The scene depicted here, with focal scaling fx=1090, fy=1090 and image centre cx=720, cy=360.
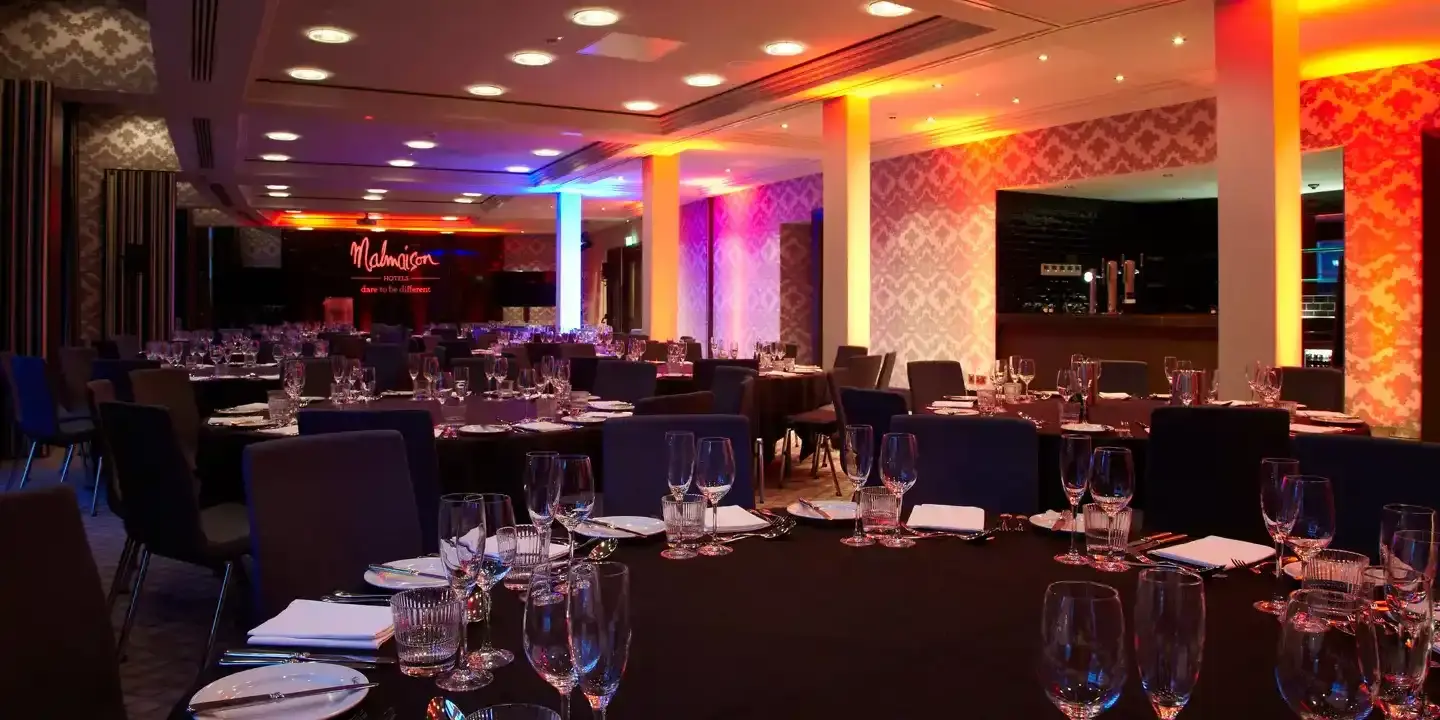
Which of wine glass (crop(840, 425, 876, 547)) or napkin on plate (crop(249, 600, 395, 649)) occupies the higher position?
wine glass (crop(840, 425, 876, 547))

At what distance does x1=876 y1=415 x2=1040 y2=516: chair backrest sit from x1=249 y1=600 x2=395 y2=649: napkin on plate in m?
1.67

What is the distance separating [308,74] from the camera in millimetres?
9305

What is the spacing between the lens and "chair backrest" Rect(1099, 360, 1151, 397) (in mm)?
5977

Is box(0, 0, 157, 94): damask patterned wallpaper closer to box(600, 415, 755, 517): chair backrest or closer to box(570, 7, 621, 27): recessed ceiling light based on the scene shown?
box(570, 7, 621, 27): recessed ceiling light

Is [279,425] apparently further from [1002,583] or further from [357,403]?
[1002,583]

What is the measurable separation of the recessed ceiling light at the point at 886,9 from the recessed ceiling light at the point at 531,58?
2.68 m

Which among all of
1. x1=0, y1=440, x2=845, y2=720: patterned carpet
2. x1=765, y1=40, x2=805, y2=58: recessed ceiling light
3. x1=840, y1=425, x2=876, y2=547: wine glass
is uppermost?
x1=765, y1=40, x2=805, y2=58: recessed ceiling light

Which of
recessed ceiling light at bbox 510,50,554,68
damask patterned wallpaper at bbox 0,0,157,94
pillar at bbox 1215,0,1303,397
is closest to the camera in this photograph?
pillar at bbox 1215,0,1303,397

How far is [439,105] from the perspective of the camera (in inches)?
412

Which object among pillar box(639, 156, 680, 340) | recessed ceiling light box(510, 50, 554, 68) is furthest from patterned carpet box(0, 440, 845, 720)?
pillar box(639, 156, 680, 340)

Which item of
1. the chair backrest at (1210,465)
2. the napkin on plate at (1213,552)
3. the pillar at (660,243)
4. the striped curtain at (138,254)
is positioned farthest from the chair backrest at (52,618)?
the striped curtain at (138,254)

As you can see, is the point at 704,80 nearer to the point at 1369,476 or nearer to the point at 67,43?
the point at 67,43

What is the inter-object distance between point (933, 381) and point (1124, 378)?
1090mm

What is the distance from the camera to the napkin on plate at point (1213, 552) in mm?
2006
